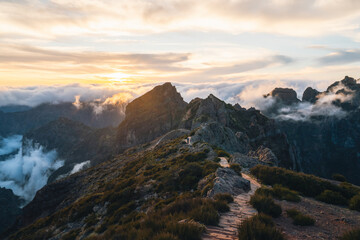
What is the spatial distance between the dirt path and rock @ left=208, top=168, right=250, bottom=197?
1.01 metres

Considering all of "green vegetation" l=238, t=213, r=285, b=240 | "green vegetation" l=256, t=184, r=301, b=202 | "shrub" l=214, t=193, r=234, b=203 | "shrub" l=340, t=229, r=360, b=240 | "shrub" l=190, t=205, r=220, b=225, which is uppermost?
"green vegetation" l=238, t=213, r=285, b=240

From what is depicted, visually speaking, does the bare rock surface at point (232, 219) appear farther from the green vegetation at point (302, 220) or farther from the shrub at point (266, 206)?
the green vegetation at point (302, 220)

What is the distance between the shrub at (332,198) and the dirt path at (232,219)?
5861 millimetres

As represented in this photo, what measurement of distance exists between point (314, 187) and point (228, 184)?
24.7 ft

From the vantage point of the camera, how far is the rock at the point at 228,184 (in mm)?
15195

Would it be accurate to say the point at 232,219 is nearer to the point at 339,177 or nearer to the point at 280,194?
the point at 280,194

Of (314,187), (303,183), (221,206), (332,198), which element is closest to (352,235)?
(221,206)

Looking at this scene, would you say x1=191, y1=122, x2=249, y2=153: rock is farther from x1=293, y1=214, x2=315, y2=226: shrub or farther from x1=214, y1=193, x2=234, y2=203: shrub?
x1=293, y1=214, x2=315, y2=226: shrub

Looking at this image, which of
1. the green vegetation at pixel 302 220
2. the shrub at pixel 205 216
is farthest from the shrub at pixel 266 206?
the shrub at pixel 205 216

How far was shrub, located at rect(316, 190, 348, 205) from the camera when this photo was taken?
1523 centimetres

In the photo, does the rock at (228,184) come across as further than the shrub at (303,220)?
Yes

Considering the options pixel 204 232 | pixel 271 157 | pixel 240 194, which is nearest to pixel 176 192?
pixel 240 194

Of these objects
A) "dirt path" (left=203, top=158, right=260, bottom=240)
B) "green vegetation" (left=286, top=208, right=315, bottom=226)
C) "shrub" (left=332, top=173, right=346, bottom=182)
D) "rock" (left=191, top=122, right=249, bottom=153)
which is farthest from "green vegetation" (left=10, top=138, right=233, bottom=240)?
"shrub" (left=332, top=173, right=346, bottom=182)

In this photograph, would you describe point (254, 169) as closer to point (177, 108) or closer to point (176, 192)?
point (176, 192)
